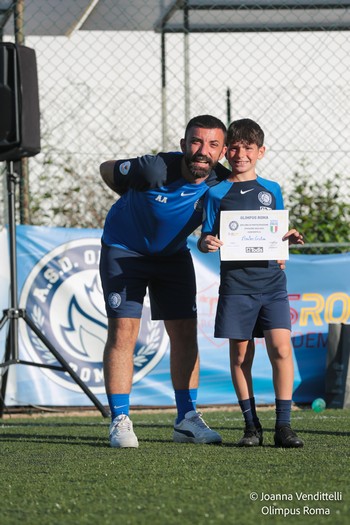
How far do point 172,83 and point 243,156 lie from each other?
360cm

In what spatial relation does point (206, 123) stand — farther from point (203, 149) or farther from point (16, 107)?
point (16, 107)

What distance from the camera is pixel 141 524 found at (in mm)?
2791

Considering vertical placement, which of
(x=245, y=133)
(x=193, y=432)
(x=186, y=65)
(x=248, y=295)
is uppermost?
(x=186, y=65)

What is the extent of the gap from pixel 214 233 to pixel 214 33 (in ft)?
12.3

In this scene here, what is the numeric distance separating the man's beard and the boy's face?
0.11 m

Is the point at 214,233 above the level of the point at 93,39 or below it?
below

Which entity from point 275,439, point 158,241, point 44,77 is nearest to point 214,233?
point 158,241

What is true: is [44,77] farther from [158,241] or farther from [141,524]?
[141,524]

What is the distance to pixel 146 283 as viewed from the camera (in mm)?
5066

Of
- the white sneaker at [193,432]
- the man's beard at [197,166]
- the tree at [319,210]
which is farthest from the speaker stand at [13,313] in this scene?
the tree at [319,210]

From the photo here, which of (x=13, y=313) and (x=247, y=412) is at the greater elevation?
(x=13, y=313)

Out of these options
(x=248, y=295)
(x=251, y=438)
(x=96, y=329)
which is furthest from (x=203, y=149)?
(x=96, y=329)

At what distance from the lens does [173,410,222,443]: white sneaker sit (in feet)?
16.1

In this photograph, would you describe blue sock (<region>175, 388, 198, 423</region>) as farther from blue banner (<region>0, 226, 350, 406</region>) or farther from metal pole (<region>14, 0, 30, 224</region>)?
metal pole (<region>14, 0, 30, 224</region>)
